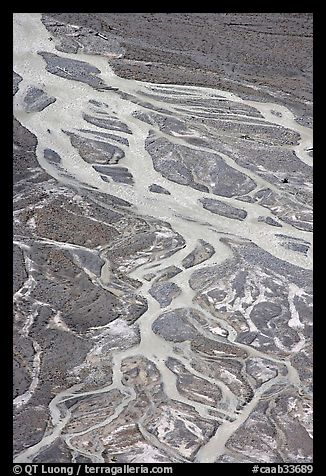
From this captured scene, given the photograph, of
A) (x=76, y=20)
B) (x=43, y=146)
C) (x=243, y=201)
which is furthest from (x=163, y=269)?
(x=76, y=20)

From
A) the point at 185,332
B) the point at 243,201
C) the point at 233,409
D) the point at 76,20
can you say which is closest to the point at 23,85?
the point at 76,20

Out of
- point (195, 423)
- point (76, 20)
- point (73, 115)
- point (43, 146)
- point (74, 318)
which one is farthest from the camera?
point (76, 20)

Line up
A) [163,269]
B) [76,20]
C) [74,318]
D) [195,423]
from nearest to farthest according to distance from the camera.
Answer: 1. [195,423]
2. [74,318]
3. [163,269]
4. [76,20]

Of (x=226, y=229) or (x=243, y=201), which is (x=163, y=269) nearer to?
(x=226, y=229)

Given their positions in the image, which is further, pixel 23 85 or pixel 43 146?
pixel 23 85

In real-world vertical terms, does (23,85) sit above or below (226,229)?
above

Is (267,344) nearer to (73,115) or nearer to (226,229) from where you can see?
(226,229)
